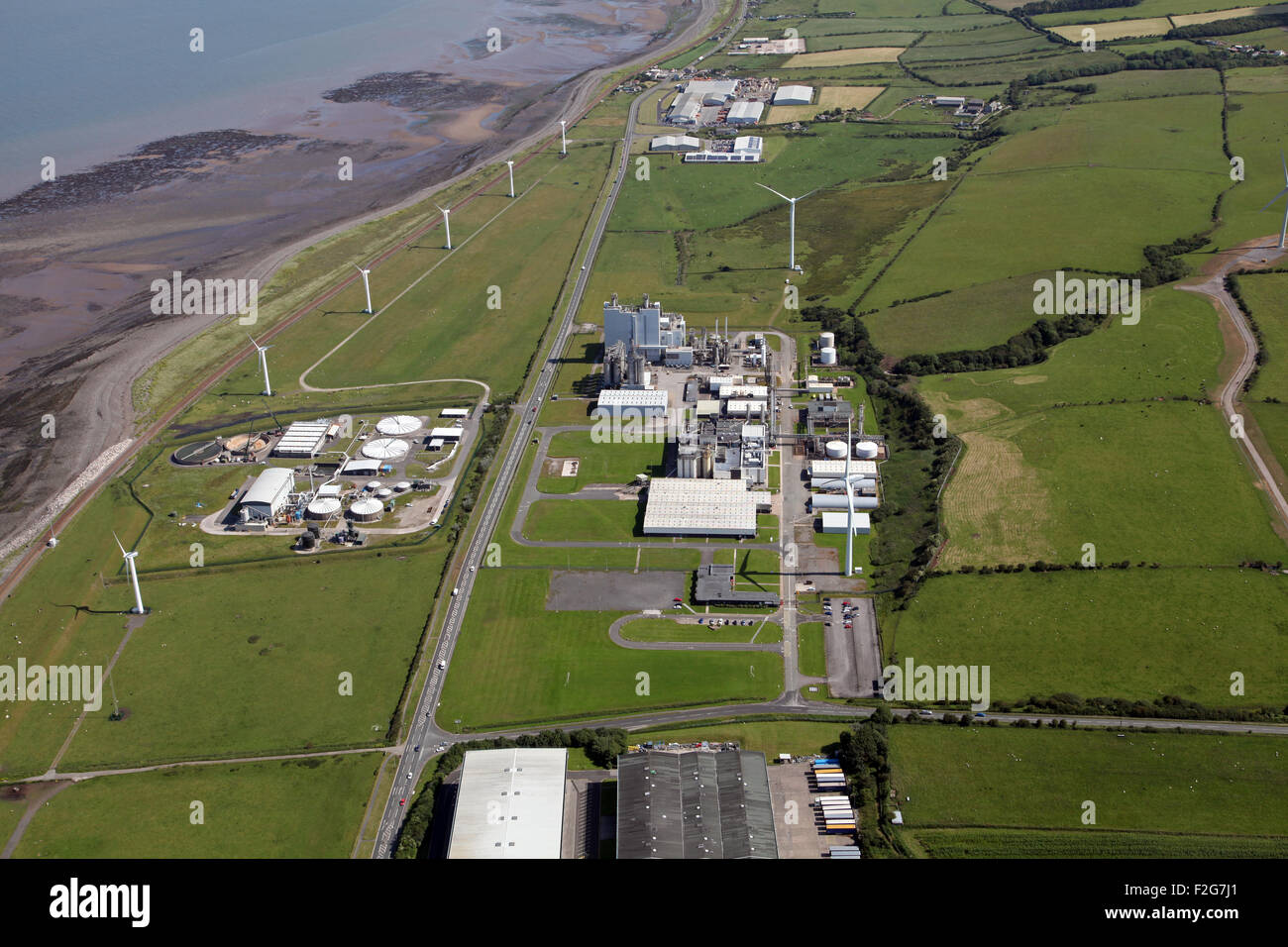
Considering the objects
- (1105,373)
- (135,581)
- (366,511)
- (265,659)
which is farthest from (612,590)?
(1105,373)

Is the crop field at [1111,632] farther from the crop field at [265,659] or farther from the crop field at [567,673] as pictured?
the crop field at [265,659]

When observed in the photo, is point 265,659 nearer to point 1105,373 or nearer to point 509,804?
point 509,804

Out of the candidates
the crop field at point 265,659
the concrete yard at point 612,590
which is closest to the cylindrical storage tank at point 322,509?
the crop field at point 265,659

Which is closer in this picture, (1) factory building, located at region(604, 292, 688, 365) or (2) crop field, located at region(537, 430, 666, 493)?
(2) crop field, located at region(537, 430, 666, 493)

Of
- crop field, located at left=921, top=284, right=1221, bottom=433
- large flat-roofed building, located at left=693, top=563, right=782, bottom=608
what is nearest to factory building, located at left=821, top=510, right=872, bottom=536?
large flat-roofed building, located at left=693, top=563, right=782, bottom=608

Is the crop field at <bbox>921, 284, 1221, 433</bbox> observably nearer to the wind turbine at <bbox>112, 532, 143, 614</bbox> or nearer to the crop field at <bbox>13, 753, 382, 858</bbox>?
the crop field at <bbox>13, 753, 382, 858</bbox>

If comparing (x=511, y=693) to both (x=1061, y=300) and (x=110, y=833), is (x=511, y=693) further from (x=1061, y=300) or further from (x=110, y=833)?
(x=1061, y=300)
